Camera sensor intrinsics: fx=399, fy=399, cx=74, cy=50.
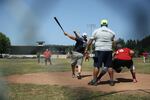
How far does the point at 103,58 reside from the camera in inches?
313

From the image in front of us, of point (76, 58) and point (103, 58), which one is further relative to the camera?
point (76, 58)

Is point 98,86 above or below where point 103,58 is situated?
below

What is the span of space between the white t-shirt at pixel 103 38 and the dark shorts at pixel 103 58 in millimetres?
98

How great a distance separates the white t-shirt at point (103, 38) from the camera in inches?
299

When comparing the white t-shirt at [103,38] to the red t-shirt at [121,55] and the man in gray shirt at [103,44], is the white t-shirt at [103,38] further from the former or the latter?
the red t-shirt at [121,55]

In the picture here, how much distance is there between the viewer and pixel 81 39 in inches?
389

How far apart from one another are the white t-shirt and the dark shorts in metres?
0.10

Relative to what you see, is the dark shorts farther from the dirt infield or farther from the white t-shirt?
the dirt infield

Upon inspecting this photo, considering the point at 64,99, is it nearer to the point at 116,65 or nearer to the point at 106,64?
the point at 106,64

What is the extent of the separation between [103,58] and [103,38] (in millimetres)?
490

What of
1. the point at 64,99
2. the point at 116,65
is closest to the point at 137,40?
the point at 64,99

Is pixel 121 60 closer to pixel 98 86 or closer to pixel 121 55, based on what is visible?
pixel 121 55

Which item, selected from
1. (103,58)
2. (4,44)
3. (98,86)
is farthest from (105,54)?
(4,44)

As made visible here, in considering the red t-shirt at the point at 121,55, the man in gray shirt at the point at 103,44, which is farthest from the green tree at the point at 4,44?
the red t-shirt at the point at 121,55
